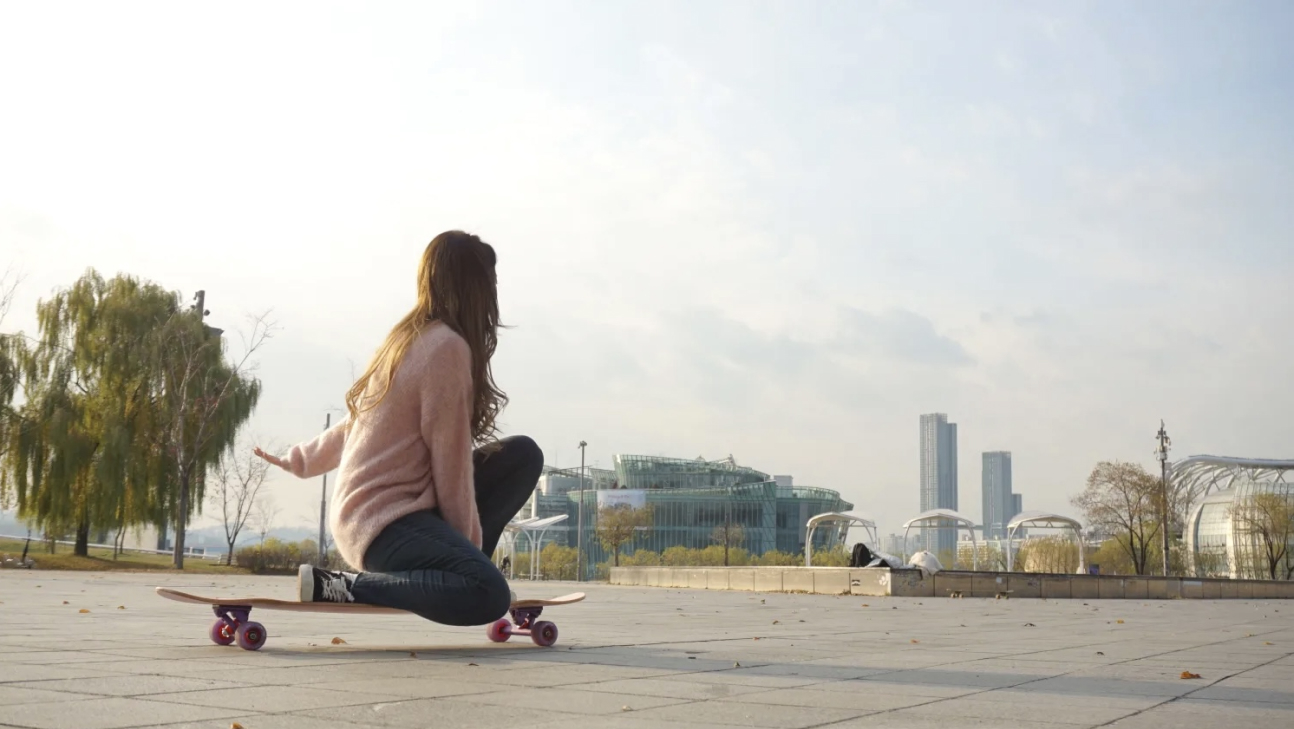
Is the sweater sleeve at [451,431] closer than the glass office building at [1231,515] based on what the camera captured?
Yes

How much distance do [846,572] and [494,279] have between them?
1808cm

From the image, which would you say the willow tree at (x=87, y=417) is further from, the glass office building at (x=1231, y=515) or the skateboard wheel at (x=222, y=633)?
the glass office building at (x=1231, y=515)

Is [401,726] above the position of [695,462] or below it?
below

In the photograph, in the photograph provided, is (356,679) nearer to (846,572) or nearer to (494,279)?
(494,279)

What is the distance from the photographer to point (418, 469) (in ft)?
15.7

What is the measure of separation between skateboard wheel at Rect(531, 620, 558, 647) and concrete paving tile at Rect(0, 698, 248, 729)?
2.57m

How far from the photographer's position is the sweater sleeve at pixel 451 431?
185 inches

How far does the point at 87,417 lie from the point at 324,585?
3192 centimetres

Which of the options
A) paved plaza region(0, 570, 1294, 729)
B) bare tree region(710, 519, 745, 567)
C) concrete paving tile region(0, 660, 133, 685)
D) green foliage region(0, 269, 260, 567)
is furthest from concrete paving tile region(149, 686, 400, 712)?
bare tree region(710, 519, 745, 567)

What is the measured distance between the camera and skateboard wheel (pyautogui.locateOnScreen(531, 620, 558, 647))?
18.3 ft

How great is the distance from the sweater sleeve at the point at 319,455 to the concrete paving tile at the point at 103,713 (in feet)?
6.53

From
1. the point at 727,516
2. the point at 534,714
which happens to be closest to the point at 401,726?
the point at 534,714

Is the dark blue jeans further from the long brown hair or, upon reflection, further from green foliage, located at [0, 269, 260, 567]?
green foliage, located at [0, 269, 260, 567]

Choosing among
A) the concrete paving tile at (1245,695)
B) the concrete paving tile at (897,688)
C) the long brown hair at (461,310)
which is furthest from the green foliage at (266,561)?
the concrete paving tile at (1245,695)
